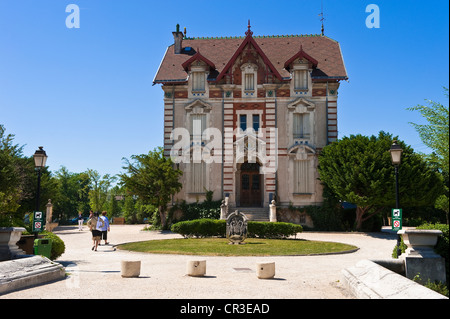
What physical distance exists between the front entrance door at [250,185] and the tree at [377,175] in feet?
23.8

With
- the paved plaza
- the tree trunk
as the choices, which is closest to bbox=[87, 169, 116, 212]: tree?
the tree trunk

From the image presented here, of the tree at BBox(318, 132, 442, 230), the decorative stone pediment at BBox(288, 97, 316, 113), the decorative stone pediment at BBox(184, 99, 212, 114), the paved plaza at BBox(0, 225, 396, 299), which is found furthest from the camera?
the decorative stone pediment at BBox(184, 99, 212, 114)

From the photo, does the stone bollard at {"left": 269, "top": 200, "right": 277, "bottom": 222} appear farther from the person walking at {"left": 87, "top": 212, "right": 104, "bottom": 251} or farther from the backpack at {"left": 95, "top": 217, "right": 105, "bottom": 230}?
the backpack at {"left": 95, "top": 217, "right": 105, "bottom": 230}

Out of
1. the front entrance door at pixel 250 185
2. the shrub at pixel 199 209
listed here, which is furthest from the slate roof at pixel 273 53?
the shrub at pixel 199 209

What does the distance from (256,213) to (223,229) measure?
9231 mm

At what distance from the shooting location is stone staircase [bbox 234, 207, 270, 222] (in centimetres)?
3325

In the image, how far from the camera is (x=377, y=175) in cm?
2855

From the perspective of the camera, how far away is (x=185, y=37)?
42250mm

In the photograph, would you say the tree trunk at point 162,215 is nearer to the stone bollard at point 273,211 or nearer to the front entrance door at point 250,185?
the front entrance door at point 250,185

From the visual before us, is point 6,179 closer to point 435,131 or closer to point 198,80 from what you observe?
point 435,131

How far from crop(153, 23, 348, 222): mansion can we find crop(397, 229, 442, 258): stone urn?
24.3 metres
